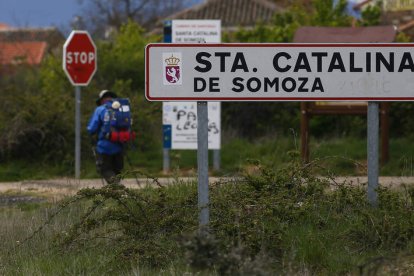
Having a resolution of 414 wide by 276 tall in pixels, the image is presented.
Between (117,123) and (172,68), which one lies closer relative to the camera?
(172,68)

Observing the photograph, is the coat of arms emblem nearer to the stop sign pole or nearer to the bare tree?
the stop sign pole

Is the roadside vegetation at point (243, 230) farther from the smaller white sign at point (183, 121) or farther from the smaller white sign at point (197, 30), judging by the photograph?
the smaller white sign at point (197, 30)

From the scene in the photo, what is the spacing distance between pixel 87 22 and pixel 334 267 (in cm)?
6045

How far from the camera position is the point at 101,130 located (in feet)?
47.7

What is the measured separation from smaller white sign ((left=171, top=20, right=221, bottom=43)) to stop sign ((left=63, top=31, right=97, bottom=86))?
4.84 ft

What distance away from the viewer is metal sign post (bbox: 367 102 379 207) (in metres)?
8.31

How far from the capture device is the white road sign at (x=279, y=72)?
314 inches

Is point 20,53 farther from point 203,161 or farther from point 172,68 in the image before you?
point 203,161

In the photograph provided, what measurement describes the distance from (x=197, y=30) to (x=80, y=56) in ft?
6.57

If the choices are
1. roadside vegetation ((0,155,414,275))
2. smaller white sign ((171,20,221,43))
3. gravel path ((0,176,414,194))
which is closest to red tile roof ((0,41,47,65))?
smaller white sign ((171,20,221,43))

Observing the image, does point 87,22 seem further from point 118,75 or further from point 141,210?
point 141,210

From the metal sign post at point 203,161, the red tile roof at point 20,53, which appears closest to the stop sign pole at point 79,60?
the metal sign post at point 203,161

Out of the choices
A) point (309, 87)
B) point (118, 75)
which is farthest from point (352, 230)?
point (118, 75)

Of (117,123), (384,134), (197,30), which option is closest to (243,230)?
(117,123)
